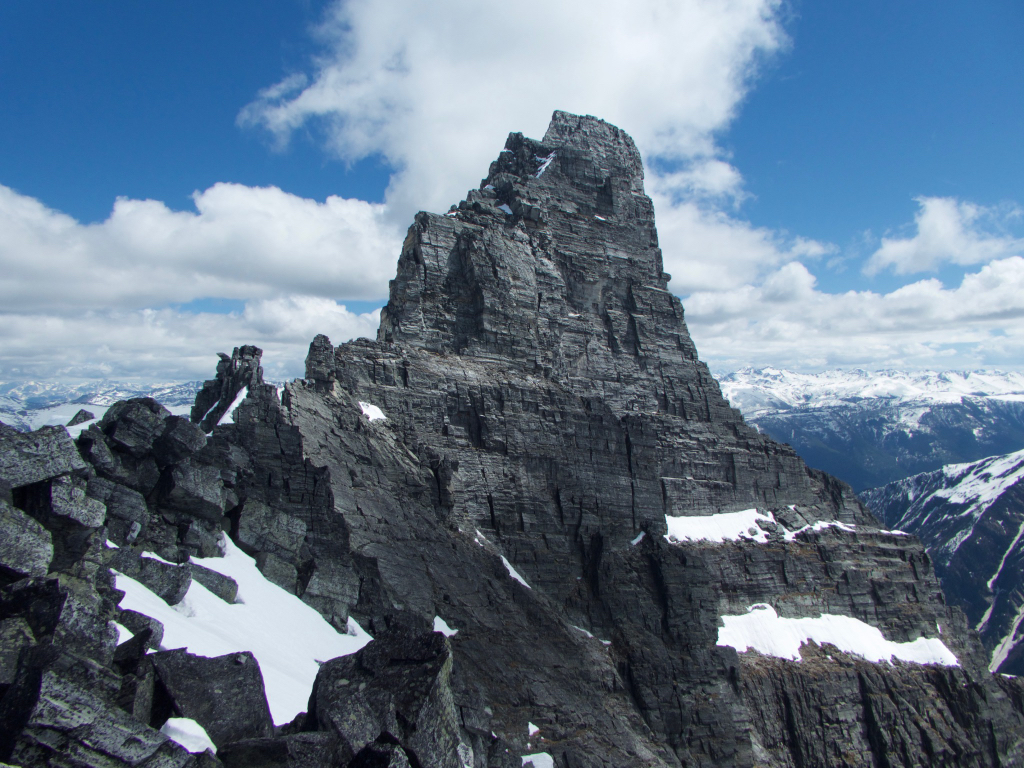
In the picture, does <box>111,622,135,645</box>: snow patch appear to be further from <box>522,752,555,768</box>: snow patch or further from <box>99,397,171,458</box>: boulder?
<box>522,752,555,768</box>: snow patch

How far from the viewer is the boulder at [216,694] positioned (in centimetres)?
1376

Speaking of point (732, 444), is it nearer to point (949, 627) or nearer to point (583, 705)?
point (949, 627)

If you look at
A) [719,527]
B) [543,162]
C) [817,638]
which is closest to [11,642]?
[719,527]

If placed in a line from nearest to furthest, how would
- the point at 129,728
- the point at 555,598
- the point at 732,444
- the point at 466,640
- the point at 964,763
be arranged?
1. the point at 129,728
2. the point at 466,640
3. the point at 555,598
4. the point at 964,763
5. the point at 732,444

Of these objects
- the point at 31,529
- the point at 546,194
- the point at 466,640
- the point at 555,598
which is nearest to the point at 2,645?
the point at 31,529

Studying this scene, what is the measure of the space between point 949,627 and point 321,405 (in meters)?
83.3

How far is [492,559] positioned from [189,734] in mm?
41915

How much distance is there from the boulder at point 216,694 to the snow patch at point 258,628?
2781mm

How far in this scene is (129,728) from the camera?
458 inches

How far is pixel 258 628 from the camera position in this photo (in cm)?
2655

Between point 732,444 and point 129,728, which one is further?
point 732,444

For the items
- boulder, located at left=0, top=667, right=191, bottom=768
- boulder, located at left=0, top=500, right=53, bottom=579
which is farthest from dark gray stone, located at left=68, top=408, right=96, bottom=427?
boulder, located at left=0, top=667, right=191, bottom=768

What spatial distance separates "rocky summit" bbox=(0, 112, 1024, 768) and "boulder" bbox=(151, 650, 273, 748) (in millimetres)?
63

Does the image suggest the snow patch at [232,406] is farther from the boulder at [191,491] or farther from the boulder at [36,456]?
the boulder at [36,456]
